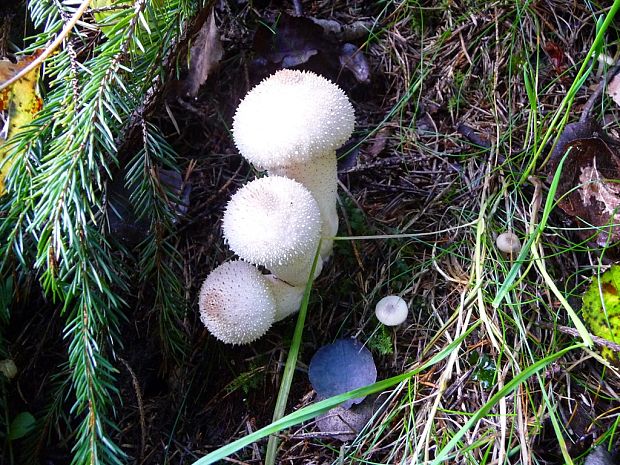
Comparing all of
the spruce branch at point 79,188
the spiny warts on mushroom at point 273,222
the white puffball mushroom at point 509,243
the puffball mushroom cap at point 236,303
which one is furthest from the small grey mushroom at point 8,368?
the white puffball mushroom at point 509,243

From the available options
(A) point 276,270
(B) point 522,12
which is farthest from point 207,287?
(B) point 522,12

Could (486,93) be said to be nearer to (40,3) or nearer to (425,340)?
(425,340)

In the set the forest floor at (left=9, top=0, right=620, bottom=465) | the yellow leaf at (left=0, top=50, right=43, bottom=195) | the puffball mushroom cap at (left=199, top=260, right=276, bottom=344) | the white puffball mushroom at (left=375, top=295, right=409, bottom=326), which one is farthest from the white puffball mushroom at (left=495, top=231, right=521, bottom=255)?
the yellow leaf at (left=0, top=50, right=43, bottom=195)

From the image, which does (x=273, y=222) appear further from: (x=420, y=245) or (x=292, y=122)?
(x=420, y=245)

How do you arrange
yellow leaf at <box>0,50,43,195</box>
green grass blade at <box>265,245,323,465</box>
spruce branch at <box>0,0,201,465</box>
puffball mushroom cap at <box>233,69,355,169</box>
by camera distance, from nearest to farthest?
spruce branch at <box>0,0,201,465</box>
yellow leaf at <box>0,50,43,195</box>
puffball mushroom cap at <box>233,69,355,169</box>
green grass blade at <box>265,245,323,465</box>

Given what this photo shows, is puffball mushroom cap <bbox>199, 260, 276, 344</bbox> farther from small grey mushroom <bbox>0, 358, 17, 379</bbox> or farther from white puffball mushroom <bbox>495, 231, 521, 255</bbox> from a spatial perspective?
white puffball mushroom <bbox>495, 231, 521, 255</bbox>

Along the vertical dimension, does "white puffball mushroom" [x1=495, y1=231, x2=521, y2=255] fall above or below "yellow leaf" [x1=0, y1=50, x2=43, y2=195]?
below

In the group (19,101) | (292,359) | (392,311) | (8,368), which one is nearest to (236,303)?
(292,359)
